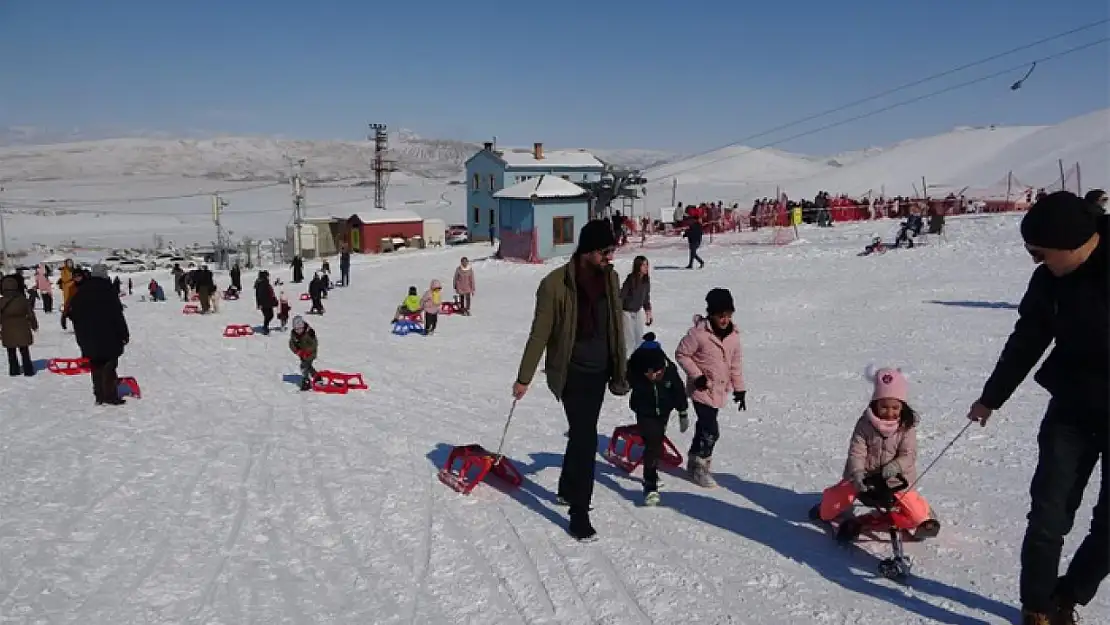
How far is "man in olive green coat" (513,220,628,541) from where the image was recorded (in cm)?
499

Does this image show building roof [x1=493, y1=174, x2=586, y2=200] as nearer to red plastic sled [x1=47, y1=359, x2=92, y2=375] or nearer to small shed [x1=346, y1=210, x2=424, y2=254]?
small shed [x1=346, y1=210, x2=424, y2=254]

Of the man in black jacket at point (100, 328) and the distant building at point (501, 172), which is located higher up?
the distant building at point (501, 172)

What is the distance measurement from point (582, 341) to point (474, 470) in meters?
2.12

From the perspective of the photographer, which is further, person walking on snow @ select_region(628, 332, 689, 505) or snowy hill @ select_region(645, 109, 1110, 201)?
snowy hill @ select_region(645, 109, 1110, 201)

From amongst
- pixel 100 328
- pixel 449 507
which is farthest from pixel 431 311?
pixel 449 507

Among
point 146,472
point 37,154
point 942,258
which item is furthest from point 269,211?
point 37,154

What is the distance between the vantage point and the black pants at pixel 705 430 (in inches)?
242

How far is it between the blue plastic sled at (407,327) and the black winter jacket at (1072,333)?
1527cm

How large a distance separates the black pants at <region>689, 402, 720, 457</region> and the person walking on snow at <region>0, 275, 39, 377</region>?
1059 cm

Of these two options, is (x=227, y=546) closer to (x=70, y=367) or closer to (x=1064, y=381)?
(x=1064, y=381)

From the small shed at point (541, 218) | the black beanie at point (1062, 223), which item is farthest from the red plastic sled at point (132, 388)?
the small shed at point (541, 218)

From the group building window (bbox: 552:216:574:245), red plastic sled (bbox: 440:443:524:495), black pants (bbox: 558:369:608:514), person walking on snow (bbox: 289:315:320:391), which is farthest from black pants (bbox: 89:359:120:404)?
building window (bbox: 552:216:574:245)

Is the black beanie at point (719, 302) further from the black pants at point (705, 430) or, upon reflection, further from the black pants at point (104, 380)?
the black pants at point (104, 380)

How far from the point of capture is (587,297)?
5023 millimetres
